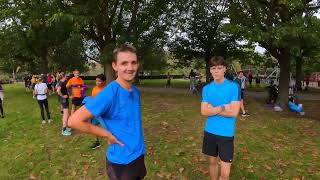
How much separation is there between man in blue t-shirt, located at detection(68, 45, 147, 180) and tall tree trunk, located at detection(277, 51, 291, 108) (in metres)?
15.6

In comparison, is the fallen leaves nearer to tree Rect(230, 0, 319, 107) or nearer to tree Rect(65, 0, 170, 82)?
tree Rect(65, 0, 170, 82)

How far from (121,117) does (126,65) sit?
477 mm

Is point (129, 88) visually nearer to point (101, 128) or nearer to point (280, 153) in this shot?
point (101, 128)

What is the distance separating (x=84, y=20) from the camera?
15289mm

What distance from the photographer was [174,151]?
9.03m

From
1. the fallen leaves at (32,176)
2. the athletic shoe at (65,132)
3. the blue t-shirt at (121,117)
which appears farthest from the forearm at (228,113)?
the athletic shoe at (65,132)

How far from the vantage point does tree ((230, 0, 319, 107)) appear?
550 inches

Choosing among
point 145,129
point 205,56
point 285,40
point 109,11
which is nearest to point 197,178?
point 145,129

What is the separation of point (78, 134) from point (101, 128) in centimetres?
803

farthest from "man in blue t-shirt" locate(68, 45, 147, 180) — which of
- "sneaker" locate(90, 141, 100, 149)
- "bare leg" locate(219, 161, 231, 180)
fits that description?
"sneaker" locate(90, 141, 100, 149)

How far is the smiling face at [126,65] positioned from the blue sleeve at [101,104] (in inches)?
8.1

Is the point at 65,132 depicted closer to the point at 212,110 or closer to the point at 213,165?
the point at 213,165

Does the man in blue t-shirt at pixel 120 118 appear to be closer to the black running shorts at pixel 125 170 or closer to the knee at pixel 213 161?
the black running shorts at pixel 125 170

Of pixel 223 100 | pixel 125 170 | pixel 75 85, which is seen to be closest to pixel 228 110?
pixel 223 100
